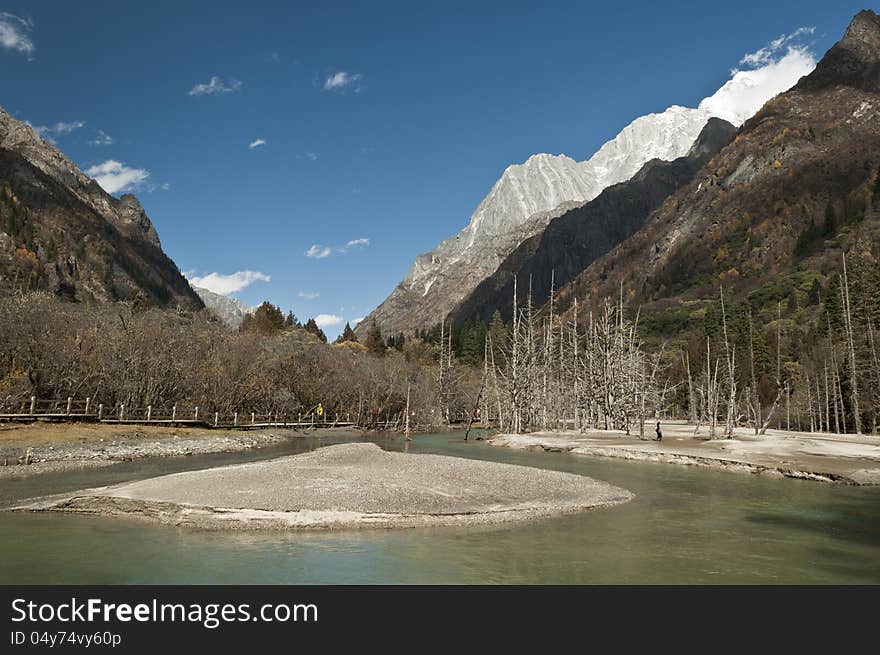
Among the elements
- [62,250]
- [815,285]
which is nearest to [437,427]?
[815,285]

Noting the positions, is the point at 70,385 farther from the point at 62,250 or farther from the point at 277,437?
the point at 62,250

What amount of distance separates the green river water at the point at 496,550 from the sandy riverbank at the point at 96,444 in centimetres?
946

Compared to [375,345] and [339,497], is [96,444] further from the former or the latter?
[375,345]

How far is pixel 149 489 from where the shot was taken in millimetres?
22281

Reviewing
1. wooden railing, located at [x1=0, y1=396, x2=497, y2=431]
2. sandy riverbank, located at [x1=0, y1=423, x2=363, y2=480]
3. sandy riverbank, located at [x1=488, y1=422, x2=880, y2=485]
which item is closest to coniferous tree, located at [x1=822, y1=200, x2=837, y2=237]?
wooden railing, located at [x1=0, y1=396, x2=497, y2=431]

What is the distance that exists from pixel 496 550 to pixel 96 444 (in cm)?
3394

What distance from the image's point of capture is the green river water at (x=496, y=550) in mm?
13727

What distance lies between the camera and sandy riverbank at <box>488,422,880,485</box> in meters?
32.1

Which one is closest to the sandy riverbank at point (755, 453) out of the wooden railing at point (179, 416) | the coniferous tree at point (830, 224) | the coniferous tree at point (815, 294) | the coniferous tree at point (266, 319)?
the wooden railing at point (179, 416)

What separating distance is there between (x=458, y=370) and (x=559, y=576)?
107 meters

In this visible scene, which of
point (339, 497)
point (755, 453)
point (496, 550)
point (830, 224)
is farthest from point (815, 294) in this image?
point (496, 550)

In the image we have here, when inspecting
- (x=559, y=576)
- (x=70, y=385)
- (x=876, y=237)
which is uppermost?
(x=876, y=237)

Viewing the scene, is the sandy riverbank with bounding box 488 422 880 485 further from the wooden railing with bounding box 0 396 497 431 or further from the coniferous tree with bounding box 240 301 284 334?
the coniferous tree with bounding box 240 301 284 334

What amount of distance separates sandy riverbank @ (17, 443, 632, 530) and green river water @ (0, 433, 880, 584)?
0.91m
